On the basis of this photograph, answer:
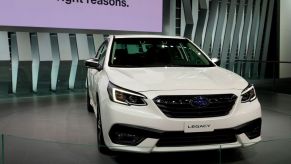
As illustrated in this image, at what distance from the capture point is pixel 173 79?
4203mm

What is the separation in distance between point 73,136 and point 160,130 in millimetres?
2399

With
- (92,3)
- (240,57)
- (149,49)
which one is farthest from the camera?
(240,57)

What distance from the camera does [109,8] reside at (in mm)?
11734

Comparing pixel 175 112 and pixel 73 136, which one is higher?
pixel 175 112

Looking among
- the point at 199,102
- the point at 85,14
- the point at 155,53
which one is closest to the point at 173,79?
the point at 199,102

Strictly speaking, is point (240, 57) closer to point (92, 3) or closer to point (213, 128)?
point (92, 3)

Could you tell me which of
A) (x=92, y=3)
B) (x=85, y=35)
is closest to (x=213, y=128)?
(x=92, y=3)

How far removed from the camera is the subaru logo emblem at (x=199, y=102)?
3852mm

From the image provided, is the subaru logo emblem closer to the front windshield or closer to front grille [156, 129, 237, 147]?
front grille [156, 129, 237, 147]

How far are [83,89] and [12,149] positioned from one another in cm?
855

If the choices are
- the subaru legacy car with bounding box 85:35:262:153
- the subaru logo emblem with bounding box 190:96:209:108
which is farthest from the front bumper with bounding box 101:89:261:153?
the subaru logo emblem with bounding box 190:96:209:108

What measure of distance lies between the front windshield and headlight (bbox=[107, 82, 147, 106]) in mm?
922

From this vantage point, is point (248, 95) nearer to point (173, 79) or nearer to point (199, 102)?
point (199, 102)

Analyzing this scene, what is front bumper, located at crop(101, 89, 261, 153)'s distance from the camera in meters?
3.75
